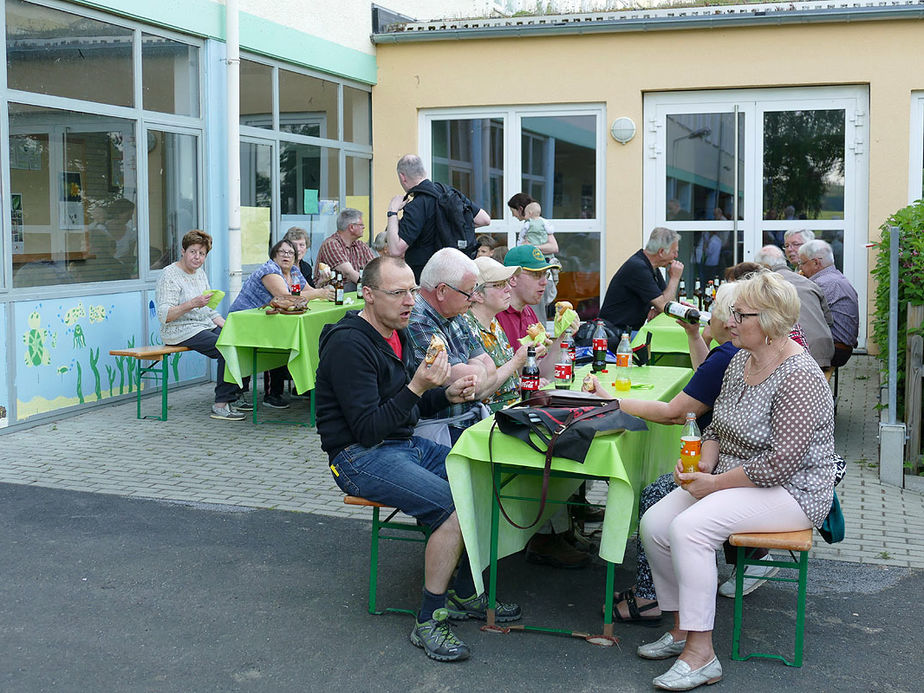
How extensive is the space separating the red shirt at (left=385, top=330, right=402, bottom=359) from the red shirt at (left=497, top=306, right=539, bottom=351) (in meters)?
1.16

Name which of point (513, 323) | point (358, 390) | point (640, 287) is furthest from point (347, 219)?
point (358, 390)

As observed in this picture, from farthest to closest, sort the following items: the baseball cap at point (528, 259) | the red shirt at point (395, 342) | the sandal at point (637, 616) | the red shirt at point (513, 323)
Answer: the red shirt at point (513, 323)
the baseball cap at point (528, 259)
the red shirt at point (395, 342)
the sandal at point (637, 616)

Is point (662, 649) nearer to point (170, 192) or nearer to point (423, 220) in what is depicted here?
point (423, 220)

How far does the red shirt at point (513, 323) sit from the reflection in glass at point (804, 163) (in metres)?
7.64

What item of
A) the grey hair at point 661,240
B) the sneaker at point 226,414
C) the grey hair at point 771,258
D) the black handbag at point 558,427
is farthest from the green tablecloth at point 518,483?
the sneaker at point 226,414

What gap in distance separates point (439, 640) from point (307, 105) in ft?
29.2

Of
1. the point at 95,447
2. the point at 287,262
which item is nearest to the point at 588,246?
the point at 287,262

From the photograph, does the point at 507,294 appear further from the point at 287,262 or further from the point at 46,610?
the point at 287,262

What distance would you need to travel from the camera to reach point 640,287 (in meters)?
7.90

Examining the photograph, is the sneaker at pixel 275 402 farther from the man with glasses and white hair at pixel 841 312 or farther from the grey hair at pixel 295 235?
the man with glasses and white hair at pixel 841 312

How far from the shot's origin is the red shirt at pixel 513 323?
5680 millimetres

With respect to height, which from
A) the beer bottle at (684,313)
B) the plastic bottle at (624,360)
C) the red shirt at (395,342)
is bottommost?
the plastic bottle at (624,360)

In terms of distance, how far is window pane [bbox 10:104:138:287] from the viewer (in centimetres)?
808

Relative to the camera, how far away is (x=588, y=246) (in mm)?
12930
